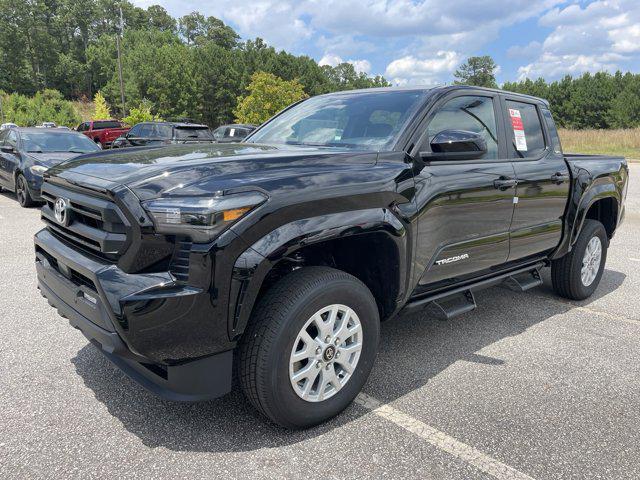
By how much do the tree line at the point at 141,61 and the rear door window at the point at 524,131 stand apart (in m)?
51.5

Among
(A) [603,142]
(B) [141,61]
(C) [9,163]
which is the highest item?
(B) [141,61]

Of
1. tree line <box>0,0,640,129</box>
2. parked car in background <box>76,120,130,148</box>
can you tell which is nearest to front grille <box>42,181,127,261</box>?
parked car in background <box>76,120,130,148</box>

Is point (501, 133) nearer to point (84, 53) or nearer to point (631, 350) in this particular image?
point (631, 350)

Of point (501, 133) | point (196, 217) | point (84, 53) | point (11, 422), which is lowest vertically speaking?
point (11, 422)

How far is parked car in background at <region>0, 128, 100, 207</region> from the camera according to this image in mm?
9836

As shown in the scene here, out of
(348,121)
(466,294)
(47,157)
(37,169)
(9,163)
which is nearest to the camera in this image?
(348,121)

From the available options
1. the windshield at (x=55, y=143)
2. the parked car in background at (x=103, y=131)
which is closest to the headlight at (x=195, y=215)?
the windshield at (x=55, y=143)

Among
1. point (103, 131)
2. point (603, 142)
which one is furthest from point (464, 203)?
point (603, 142)

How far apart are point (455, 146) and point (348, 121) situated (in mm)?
843

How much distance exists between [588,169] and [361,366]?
3154 mm

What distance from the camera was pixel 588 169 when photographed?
4711 mm

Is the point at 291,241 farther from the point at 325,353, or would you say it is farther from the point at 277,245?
the point at 325,353

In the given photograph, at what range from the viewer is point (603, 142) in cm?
3281

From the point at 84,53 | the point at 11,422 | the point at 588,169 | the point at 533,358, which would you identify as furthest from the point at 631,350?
the point at 84,53
